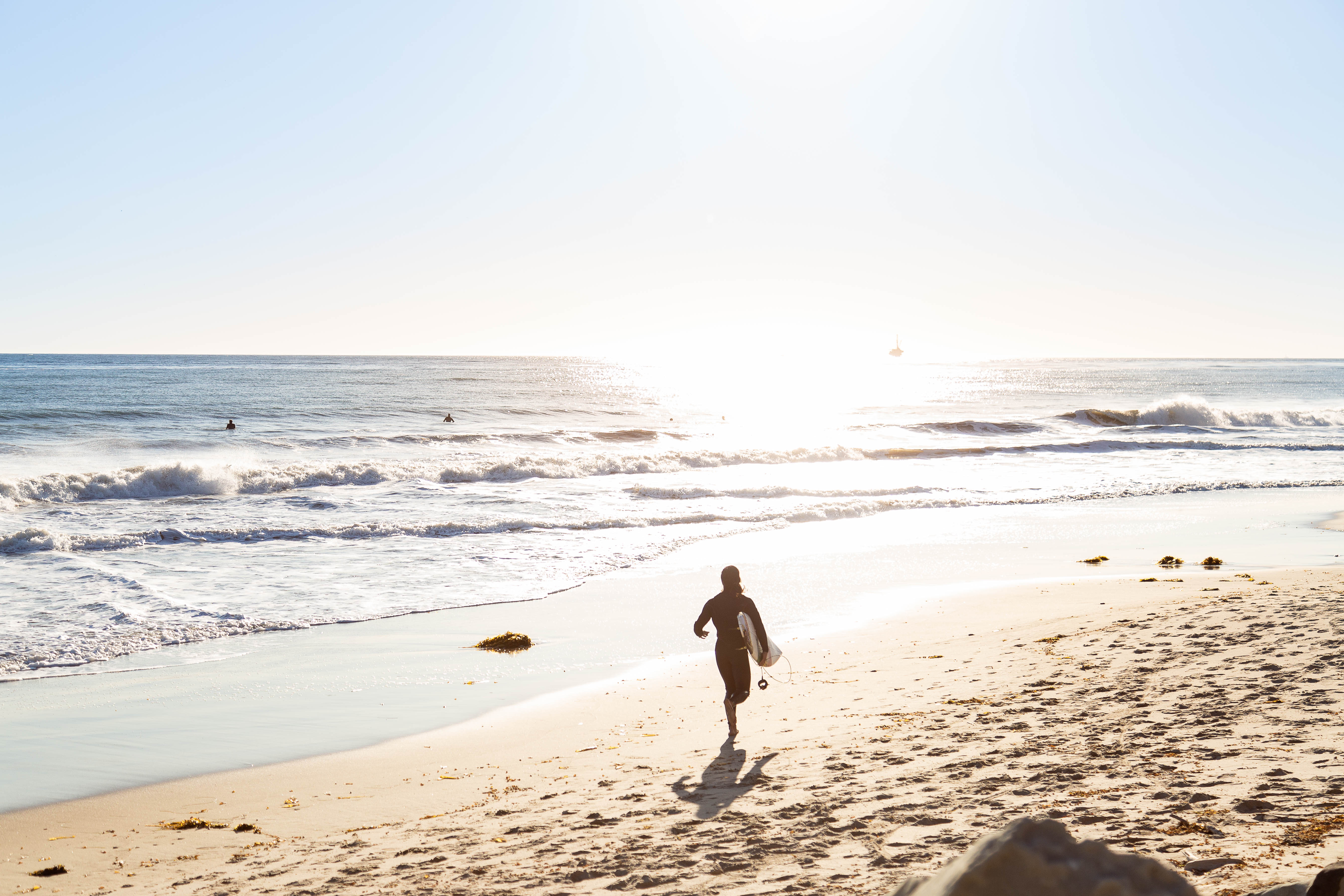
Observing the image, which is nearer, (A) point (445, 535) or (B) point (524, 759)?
(B) point (524, 759)

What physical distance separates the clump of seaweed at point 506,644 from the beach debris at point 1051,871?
338 inches

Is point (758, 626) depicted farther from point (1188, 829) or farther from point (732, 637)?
point (1188, 829)

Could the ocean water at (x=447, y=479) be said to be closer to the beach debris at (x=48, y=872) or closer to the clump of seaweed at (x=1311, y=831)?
the beach debris at (x=48, y=872)

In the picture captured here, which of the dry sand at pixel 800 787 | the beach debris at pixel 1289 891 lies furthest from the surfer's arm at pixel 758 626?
the beach debris at pixel 1289 891

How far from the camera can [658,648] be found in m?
10.3

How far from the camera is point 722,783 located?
5883 millimetres

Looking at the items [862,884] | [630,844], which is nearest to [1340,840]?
[862,884]

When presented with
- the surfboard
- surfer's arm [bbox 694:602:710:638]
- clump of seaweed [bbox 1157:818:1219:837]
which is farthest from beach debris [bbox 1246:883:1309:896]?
surfer's arm [bbox 694:602:710:638]

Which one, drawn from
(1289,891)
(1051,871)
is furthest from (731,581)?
(1051,871)

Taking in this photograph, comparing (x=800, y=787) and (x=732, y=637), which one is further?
(x=732, y=637)

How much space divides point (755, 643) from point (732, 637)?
219 millimetres

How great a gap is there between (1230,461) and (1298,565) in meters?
21.1

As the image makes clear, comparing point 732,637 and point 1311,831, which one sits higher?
point 732,637

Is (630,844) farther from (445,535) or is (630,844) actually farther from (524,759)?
(445,535)
